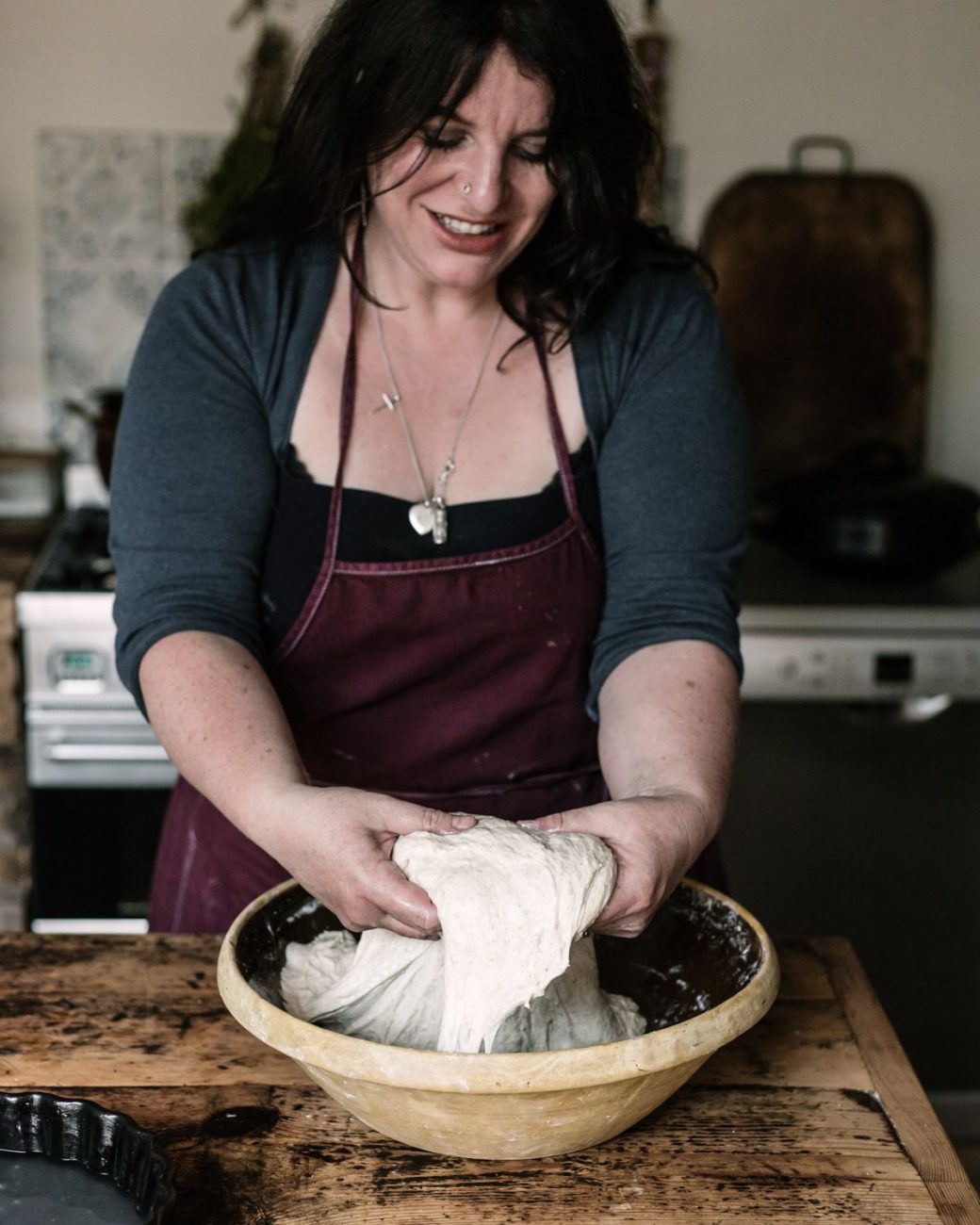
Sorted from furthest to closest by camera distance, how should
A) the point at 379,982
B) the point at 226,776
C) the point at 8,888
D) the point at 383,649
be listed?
1. the point at 8,888
2. the point at 383,649
3. the point at 226,776
4. the point at 379,982

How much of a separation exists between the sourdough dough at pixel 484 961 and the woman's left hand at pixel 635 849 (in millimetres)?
23

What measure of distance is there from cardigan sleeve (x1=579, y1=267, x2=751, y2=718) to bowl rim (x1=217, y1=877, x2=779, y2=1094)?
511mm

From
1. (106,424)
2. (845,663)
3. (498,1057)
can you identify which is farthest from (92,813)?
(498,1057)

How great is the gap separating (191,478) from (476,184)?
14.2 inches

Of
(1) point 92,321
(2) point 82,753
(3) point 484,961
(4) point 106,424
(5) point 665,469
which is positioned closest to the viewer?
(3) point 484,961

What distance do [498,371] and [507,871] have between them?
2.08 feet

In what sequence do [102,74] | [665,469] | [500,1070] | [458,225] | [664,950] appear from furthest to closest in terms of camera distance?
[102,74] → [665,469] → [458,225] → [664,950] → [500,1070]

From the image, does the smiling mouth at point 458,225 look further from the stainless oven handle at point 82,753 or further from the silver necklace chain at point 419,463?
the stainless oven handle at point 82,753

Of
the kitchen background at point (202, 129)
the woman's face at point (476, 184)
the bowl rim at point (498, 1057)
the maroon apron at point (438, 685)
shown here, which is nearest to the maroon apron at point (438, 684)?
the maroon apron at point (438, 685)

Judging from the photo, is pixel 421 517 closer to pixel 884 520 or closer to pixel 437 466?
pixel 437 466

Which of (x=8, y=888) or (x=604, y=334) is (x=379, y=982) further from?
(x=8, y=888)

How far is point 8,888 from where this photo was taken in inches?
84.4

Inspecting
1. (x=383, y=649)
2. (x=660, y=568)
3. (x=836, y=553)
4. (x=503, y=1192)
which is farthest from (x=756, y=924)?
(x=836, y=553)

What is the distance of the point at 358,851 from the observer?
2.93 ft
